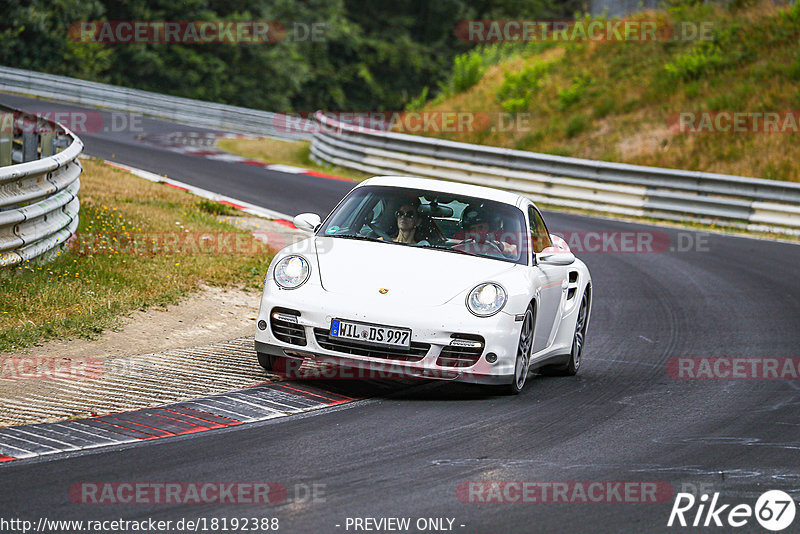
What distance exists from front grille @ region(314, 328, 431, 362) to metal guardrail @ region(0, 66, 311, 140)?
28.5m

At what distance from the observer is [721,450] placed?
21.4ft

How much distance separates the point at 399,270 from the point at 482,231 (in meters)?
1.05

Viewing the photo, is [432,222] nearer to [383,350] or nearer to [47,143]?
[383,350]

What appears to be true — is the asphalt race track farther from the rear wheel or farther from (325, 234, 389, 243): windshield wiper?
(325, 234, 389, 243): windshield wiper

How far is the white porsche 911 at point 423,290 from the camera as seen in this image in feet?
23.6

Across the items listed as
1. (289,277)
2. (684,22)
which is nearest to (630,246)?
(289,277)

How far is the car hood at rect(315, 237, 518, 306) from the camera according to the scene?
7316mm

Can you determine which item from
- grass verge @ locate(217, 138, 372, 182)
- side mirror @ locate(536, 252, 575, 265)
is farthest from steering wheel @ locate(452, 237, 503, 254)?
grass verge @ locate(217, 138, 372, 182)

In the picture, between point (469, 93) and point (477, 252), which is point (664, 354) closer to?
point (477, 252)

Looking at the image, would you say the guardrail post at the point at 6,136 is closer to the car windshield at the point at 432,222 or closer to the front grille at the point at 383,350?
the car windshield at the point at 432,222

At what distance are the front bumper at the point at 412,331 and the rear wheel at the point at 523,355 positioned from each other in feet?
0.49

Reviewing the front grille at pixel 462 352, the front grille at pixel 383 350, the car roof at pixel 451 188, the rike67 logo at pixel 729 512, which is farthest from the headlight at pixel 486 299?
the rike67 logo at pixel 729 512

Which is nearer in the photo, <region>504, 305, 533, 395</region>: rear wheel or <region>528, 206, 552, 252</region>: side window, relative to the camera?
<region>504, 305, 533, 395</region>: rear wheel

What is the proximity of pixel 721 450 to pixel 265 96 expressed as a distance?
4457 cm
